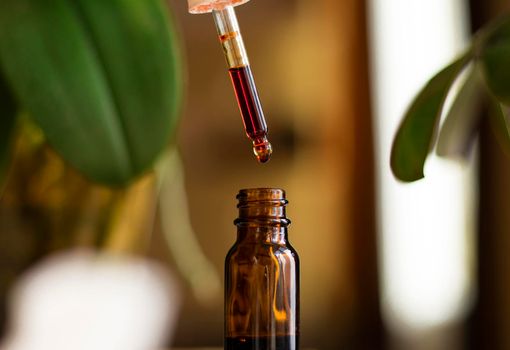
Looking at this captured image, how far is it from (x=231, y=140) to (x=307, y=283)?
0.34 m

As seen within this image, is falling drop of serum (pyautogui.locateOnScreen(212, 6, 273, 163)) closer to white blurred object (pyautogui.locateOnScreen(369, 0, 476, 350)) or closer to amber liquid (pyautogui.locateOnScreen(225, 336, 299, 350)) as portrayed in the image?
amber liquid (pyautogui.locateOnScreen(225, 336, 299, 350))

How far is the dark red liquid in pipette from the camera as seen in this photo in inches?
14.7

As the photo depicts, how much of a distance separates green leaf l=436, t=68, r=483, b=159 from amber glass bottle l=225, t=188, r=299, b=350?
0.09 m

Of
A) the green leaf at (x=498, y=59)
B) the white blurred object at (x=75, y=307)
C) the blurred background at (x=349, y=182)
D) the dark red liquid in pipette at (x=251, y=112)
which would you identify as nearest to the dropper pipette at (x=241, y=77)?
the dark red liquid in pipette at (x=251, y=112)

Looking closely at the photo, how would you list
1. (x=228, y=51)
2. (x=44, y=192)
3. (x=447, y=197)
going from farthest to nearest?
(x=447, y=197) < (x=44, y=192) < (x=228, y=51)

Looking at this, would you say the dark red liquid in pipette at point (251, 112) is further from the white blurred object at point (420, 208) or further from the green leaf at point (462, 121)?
the white blurred object at point (420, 208)

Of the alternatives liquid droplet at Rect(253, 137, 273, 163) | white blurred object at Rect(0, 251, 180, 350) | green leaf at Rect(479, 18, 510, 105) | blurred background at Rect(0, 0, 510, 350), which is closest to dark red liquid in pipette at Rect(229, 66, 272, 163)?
liquid droplet at Rect(253, 137, 273, 163)

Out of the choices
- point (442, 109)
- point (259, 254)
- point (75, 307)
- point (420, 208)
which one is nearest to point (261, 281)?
point (259, 254)

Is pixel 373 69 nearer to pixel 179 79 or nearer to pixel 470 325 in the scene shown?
pixel 470 325

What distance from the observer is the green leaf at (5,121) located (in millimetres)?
418

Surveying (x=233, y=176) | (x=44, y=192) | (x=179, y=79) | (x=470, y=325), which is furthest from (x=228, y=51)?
(x=470, y=325)

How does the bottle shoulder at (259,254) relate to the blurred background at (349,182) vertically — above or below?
below

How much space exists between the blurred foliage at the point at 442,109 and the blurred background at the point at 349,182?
116 centimetres

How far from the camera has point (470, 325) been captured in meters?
1.61
